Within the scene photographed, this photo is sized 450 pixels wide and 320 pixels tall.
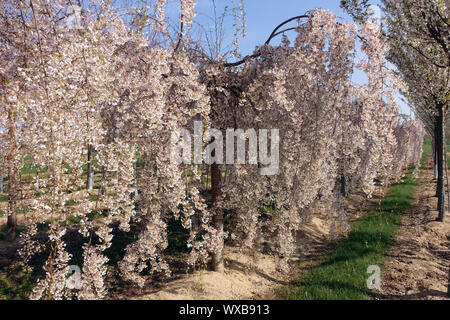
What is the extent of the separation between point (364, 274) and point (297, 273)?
1.41 meters

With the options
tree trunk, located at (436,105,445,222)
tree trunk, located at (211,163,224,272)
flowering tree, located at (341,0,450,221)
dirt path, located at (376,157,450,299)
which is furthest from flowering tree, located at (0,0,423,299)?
tree trunk, located at (436,105,445,222)

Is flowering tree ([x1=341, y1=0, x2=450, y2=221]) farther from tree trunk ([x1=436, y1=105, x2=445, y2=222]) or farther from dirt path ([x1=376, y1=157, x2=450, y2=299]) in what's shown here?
dirt path ([x1=376, y1=157, x2=450, y2=299])

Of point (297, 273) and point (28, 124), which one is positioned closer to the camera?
point (28, 124)

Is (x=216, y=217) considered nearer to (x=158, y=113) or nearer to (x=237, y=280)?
(x=237, y=280)

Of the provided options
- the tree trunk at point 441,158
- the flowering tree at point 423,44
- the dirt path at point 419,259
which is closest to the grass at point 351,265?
the dirt path at point 419,259

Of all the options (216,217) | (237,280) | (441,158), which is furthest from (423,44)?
(237,280)

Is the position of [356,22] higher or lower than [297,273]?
higher

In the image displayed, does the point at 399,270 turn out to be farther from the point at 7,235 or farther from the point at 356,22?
the point at 7,235

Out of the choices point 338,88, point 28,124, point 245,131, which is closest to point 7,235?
point 28,124

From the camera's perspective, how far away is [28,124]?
4.54 metres

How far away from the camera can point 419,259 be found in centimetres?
759

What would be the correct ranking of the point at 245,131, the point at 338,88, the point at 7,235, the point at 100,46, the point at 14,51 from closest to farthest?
the point at 100,46 < the point at 14,51 < the point at 338,88 < the point at 245,131 < the point at 7,235

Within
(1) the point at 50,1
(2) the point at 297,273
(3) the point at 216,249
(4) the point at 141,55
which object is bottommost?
(2) the point at 297,273

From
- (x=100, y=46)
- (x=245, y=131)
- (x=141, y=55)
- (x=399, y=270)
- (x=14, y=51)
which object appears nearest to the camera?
(x=100, y=46)
